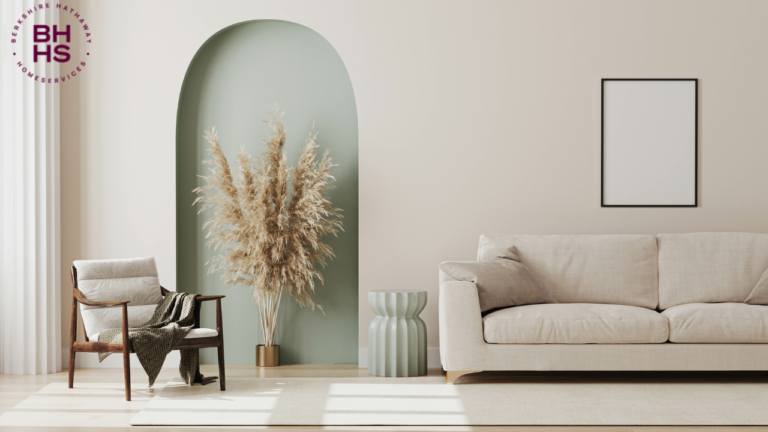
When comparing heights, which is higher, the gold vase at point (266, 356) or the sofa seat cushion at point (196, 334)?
the sofa seat cushion at point (196, 334)

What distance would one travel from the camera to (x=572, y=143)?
179 inches

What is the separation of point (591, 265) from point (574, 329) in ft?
2.28

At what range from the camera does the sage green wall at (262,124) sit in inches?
183

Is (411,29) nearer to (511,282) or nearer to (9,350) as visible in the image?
(511,282)

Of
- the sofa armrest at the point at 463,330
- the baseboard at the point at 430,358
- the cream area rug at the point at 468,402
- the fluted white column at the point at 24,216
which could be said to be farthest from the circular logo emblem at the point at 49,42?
the sofa armrest at the point at 463,330

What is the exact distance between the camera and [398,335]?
158 inches

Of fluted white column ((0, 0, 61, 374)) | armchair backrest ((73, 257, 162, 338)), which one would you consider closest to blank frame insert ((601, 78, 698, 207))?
armchair backrest ((73, 257, 162, 338))

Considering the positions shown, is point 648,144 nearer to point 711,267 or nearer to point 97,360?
point 711,267

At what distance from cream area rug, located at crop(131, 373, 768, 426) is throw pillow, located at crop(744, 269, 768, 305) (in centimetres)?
46

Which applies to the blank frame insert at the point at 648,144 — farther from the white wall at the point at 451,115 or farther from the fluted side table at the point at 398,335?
the fluted side table at the point at 398,335

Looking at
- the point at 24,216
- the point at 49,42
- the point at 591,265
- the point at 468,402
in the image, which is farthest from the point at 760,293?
the point at 49,42

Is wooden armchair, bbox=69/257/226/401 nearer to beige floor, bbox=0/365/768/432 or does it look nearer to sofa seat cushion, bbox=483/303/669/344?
beige floor, bbox=0/365/768/432

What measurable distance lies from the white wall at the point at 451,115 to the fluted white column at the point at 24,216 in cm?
28

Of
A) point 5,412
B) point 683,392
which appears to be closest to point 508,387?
point 683,392
